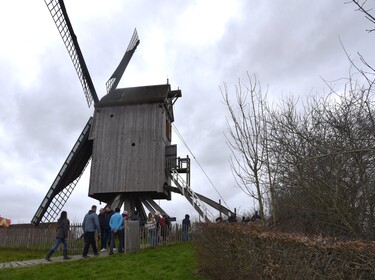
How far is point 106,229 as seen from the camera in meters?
13.8

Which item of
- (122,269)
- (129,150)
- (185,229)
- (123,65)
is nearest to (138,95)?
(129,150)

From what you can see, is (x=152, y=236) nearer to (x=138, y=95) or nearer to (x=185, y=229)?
(x=185, y=229)

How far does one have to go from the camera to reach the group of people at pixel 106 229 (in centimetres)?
1225

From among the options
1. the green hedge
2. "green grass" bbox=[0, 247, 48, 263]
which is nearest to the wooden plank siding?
"green grass" bbox=[0, 247, 48, 263]

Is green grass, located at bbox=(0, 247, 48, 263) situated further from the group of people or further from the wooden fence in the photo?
the group of people

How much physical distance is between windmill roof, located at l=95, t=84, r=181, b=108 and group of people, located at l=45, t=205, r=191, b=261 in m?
7.03

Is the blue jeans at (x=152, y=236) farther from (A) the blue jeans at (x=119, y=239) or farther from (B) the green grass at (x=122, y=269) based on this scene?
(B) the green grass at (x=122, y=269)

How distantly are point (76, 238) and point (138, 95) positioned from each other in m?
9.20

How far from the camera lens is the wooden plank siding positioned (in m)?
19.5

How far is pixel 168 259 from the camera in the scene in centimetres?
1102

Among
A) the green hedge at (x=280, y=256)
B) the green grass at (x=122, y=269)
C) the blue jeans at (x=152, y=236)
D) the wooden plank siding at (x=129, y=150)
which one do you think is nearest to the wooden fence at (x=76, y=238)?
the blue jeans at (x=152, y=236)

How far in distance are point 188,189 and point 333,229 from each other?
11208 millimetres

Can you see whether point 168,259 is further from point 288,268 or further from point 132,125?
point 132,125

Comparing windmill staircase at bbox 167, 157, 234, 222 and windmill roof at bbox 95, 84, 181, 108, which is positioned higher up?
windmill roof at bbox 95, 84, 181, 108
